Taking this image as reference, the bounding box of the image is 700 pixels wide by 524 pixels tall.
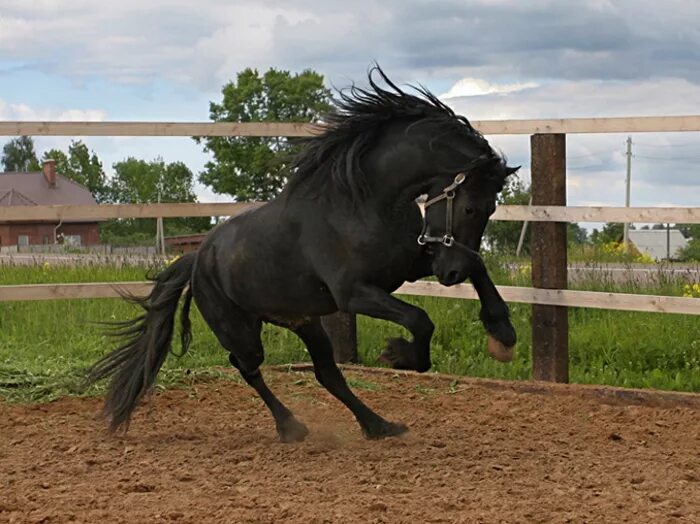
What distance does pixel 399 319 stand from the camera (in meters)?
5.48

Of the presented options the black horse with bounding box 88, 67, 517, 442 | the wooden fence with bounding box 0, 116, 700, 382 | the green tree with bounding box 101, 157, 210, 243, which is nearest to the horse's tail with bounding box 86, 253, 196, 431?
the black horse with bounding box 88, 67, 517, 442

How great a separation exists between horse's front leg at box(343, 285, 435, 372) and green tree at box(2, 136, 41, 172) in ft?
243

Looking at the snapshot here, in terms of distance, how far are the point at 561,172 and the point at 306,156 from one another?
235cm

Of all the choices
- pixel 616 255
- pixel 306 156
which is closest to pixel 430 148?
pixel 306 156

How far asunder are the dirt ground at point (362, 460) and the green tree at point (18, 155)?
237 ft

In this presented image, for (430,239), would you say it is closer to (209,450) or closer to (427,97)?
(427,97)

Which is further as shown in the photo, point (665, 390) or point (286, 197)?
point (665, 390)

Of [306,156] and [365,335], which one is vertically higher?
[306,156]

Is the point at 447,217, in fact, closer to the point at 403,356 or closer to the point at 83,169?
the point at 403,356

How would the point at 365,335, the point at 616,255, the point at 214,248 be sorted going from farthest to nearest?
the point at 616,255 → the point at 365,335 → the point at 214,248

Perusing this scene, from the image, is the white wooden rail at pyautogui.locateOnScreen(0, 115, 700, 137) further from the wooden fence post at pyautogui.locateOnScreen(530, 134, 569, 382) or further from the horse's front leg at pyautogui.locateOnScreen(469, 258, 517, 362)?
the horse's front leg at pyautogui.locateOnScreen(469, 258, 517, 362)

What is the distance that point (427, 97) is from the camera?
587 cm

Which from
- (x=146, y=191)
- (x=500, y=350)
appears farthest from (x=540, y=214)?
(x=146, y=191)

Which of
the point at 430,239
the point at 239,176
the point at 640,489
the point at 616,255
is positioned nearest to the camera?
the point at 640,489
